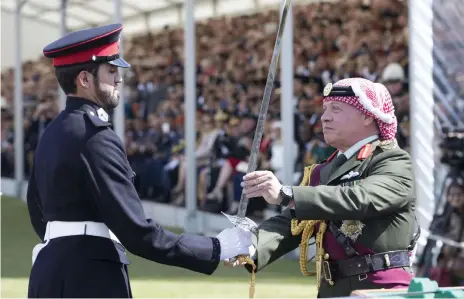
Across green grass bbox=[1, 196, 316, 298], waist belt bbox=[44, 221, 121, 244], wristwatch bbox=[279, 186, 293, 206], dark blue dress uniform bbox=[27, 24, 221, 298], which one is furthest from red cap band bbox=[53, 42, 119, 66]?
green grass bbox=[1, 196, 316, 298]

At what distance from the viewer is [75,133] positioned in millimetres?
3242

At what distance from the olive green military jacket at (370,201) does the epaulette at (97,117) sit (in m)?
0.74

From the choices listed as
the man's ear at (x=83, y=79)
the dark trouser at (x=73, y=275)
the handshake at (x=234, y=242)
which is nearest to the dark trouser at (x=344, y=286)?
the handshake at (x=234, y=242)

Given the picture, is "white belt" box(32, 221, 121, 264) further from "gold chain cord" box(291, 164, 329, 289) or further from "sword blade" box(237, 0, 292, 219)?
"gold chain cord" box(291, 164, 329, 289)

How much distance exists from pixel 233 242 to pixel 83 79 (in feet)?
2.59

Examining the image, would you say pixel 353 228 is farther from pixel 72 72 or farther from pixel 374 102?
pixel 72 72

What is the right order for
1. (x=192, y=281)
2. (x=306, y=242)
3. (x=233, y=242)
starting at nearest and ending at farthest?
(x=233, y=242), (x=306, y=242), (x=192, y=281)

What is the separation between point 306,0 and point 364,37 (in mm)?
2313

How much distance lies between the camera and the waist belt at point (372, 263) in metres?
3.54

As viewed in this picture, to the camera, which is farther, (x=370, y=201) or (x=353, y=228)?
(x=353, y=228)

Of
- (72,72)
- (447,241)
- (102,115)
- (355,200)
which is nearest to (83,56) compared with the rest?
(72,72)

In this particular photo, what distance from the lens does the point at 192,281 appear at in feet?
28.5

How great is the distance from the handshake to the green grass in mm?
4137

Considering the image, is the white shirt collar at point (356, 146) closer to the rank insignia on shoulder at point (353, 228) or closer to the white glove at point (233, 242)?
the rank insignia on shoulder at point (353, 228)
